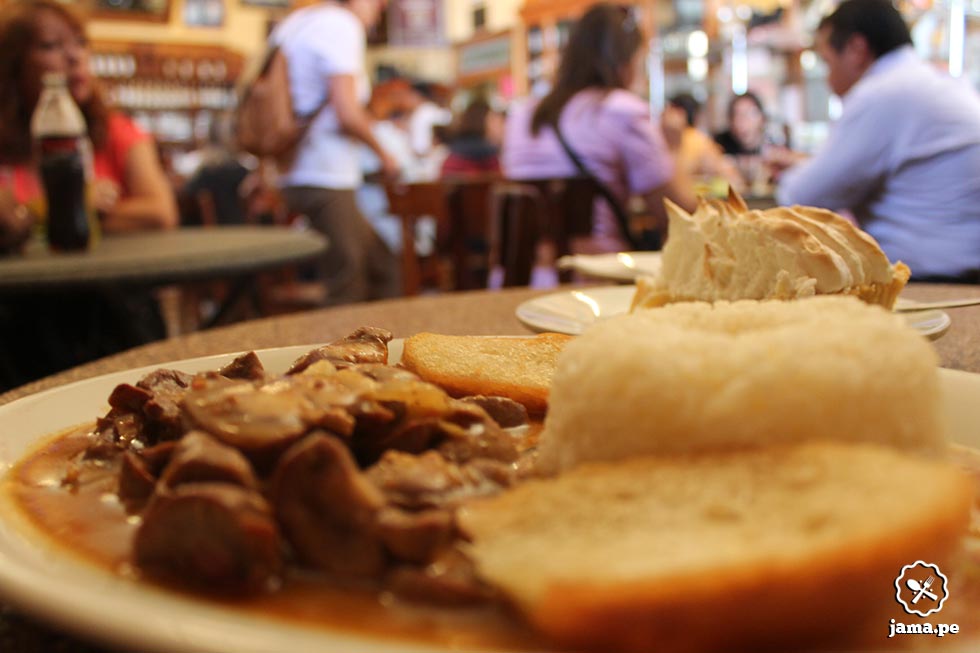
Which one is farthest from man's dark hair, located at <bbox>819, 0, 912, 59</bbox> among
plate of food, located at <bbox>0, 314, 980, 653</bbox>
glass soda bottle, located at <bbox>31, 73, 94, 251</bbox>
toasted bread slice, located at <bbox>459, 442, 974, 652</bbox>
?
toasted bread slice, located at <bbox>459, 442, 974, 652</bbox>

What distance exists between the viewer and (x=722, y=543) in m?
0.48

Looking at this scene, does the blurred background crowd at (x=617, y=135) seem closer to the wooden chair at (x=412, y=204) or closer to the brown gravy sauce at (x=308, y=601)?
the wooden chair at (x=412, y=204)

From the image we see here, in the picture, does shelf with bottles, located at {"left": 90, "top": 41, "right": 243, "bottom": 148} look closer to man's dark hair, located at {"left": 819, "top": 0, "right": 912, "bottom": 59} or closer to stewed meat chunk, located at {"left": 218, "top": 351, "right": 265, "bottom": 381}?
man's dark hair, located at {"left": 819, "top": 0, "right": 912, "bottom": 59}

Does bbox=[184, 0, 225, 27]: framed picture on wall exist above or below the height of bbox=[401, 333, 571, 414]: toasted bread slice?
above

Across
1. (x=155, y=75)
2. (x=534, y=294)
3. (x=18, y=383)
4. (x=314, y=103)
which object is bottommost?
(x=18, y=383)

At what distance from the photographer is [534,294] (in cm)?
212

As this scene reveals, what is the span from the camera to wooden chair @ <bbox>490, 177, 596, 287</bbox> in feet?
15.1

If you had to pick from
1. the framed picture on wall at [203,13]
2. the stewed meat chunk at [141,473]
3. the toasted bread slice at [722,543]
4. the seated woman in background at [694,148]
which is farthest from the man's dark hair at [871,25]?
the framed picture on wall at [203,13]

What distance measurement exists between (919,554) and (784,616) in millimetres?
96

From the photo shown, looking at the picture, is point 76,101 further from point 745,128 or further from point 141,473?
point 745,128

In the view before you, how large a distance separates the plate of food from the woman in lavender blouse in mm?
4022

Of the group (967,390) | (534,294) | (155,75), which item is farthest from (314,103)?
(155,75)

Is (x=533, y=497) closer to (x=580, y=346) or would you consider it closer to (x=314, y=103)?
(x=580, y=346)

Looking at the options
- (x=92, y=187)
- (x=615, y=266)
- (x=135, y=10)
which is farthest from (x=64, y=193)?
(x=135, y=10)
